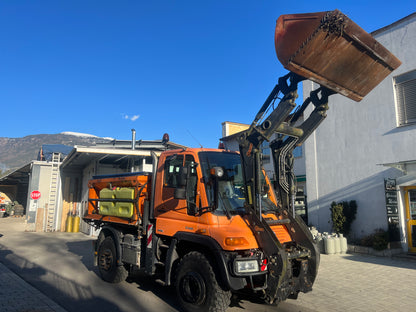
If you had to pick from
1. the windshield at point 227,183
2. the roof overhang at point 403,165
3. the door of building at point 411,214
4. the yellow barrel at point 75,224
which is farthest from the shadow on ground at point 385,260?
the yellow barrel at point 75,224

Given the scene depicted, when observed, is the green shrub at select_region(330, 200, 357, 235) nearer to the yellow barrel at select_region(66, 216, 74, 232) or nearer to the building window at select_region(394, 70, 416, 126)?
the building window at select_region(394, 70, 416, 126)

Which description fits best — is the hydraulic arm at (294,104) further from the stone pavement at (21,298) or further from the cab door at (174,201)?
the stone pavement at (21,298)

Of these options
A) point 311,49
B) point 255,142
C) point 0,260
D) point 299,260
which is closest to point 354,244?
point 299,260

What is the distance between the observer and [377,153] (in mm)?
10875

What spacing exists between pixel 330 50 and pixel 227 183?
2.55 metres

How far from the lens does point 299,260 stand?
15.9 feet

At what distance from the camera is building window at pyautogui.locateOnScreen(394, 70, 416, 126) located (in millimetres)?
10133

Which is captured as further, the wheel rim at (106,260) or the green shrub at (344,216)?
the green shrub at (344,216)

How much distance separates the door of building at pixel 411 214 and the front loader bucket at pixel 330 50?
708 centimetres

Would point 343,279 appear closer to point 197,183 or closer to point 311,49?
point 197,183

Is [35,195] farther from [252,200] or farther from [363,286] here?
[363,286]

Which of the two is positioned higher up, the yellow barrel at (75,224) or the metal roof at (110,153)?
the metal roof at (110,153)

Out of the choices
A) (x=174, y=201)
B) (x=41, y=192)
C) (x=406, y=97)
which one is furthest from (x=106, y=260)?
(x=41, y=192)

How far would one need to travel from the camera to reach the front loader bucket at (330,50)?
406cm
